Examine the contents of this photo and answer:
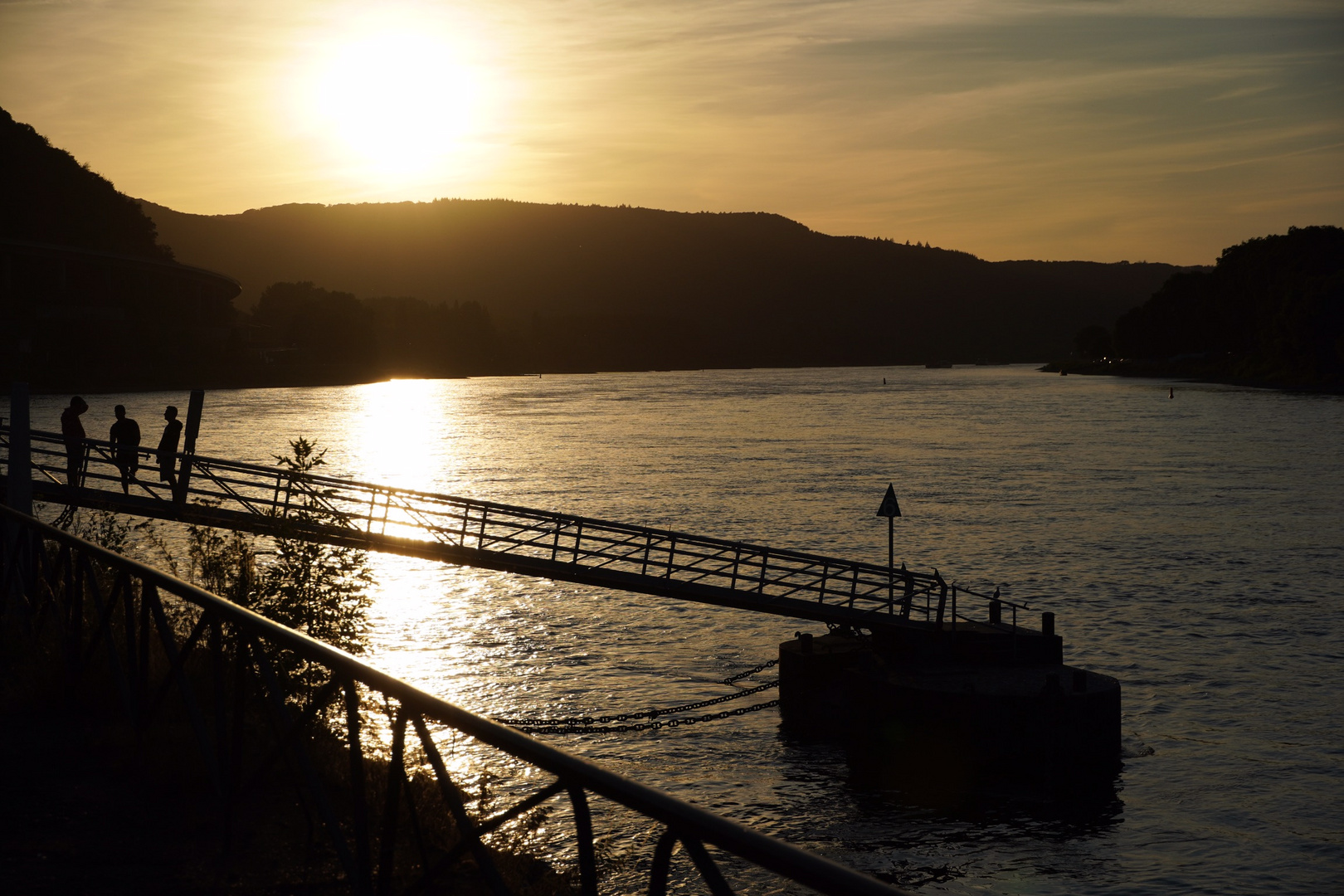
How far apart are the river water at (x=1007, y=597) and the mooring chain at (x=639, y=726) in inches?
11.6

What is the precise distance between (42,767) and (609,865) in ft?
40.5

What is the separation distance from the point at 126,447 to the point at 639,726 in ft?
43.8

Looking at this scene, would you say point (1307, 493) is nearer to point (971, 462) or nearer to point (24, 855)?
point (971, 462)

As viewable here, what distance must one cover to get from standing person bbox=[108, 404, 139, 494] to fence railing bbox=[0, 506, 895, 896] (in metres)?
10.0

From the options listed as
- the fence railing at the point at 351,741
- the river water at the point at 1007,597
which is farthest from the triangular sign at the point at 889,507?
the fence railing at the point at 351,741

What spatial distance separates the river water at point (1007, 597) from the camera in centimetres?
2241

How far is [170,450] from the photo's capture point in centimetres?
2697

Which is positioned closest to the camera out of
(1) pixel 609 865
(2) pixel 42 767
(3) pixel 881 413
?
(2) pixel 42 767

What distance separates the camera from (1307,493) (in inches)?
2808

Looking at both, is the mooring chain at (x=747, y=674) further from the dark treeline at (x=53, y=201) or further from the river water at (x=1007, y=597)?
the dark treeline at (x=53, y=201)

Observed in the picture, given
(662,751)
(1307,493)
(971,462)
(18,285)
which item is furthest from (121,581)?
(18,285)

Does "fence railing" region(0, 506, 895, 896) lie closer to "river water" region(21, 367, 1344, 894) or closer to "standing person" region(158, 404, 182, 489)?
"standing person" region(158, 404, 182, 489)

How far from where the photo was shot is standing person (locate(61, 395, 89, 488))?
23763 millimetres

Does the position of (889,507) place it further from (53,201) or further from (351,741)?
(53,201)
